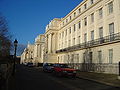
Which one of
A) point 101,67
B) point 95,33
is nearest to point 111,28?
point 95,33

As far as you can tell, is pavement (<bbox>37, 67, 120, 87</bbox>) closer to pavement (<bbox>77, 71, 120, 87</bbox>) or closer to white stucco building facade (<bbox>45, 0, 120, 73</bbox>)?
pavement (<bbox>77, 71, 120, 87</bbox>)

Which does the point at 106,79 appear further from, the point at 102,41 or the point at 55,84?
the point at 102,41

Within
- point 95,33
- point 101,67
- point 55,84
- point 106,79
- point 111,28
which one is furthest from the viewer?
point 95,33

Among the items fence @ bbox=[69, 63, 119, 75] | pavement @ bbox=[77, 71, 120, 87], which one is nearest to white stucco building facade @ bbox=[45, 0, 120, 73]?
fence @ bbox=[69, 63, 119, 75]

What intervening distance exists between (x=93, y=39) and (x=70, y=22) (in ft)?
53.4

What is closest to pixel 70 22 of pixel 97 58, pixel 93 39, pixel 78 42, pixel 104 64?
pixel 78 42

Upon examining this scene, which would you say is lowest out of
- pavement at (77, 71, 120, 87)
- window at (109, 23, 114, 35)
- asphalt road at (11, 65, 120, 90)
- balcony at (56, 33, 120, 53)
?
pavement at (77, 71, 120, 87)

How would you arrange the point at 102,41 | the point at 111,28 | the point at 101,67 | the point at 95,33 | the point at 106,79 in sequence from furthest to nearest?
the point at 95,33
the point at 102,41
the point at 101,67
the point at 111,28
the point at 106,79

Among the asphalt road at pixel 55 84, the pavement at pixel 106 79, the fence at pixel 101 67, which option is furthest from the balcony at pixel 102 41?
the asphalt road at pixel 55 84

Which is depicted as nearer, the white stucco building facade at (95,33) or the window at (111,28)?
the white stucco building facade at (95,33)

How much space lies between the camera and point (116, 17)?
28109 millimetres

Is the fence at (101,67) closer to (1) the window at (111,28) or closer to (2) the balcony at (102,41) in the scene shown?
(2) the balcony at (102,41)

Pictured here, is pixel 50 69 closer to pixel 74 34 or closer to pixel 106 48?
pixel 106 48

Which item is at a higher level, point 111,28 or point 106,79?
point 111,28
